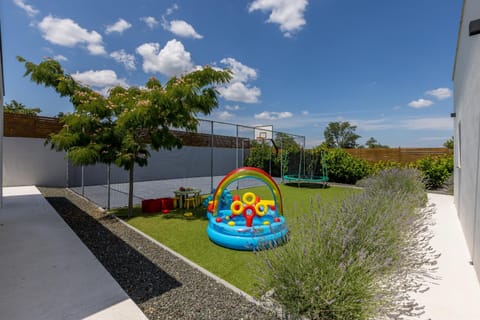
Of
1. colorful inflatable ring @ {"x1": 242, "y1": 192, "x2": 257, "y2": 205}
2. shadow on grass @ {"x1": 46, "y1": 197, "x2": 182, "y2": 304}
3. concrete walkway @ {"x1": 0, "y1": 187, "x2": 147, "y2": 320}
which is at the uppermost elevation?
colorful inflatable ring @ {"x1": 242, "y1": 192, "x2": 257, "y2": 205}

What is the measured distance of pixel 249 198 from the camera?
5.53 m

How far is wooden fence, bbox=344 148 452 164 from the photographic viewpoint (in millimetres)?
12461

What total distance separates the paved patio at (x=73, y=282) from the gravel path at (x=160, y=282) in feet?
0.56

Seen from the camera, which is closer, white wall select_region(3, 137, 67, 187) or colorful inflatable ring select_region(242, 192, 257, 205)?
colorful inflatable ring select_region(242, 192, 257, 205)

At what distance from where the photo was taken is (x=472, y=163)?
391 centimetres

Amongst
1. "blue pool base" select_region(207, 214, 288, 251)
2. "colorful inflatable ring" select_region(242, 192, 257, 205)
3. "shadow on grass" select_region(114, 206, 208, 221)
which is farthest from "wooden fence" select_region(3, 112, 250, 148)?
"blue pool base" select_region(207, 214, 288, 251)

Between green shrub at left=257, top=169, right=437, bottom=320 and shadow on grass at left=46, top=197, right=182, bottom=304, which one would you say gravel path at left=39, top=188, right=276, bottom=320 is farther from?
green shrub at left=257, top=169, right=437, bottom=320

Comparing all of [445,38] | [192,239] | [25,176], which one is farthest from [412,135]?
[25,176]

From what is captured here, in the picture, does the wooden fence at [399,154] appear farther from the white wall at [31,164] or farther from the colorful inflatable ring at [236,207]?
the white wall at [31,164]

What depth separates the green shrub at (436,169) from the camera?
1121cm

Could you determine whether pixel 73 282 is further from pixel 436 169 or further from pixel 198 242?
pixel 436 169

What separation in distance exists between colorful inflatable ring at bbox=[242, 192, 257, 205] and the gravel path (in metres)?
2.12

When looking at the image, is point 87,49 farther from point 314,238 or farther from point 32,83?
point 314,238

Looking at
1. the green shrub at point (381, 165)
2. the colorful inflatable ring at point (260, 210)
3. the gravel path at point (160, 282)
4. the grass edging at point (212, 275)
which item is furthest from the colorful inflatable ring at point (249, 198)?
the green shrub at point (381, 165)
